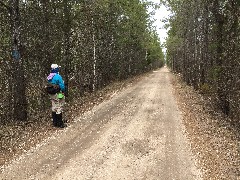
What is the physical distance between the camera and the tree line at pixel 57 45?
39.6 feet

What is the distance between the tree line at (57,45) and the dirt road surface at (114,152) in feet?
10.1

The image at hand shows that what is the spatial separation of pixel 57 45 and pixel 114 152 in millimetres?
9244

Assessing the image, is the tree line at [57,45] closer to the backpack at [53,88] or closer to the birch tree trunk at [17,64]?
the birch tree trunk at [17,64]

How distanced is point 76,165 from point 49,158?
93 cm

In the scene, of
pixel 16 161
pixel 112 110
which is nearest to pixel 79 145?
pixel 16 161

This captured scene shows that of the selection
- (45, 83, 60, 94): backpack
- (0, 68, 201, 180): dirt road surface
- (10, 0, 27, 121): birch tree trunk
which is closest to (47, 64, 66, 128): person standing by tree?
(45, 83, 60, 94): backpack

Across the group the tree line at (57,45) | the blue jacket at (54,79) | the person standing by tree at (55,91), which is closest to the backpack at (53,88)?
the person standing by tree at (55,91)

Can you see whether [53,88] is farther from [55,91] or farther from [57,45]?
[57,45]

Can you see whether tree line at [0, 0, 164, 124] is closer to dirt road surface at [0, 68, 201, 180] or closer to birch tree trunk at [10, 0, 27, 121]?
birch tree trunk at [10, 0, 27, 121]

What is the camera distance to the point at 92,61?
24297 mm

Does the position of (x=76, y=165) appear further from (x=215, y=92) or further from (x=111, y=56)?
(x=111, y=56)

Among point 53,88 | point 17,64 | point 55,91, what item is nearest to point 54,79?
point 53,88

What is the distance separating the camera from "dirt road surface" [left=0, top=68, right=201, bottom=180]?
7.51 meters

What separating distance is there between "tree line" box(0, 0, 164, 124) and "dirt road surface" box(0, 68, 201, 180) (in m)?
3.09
